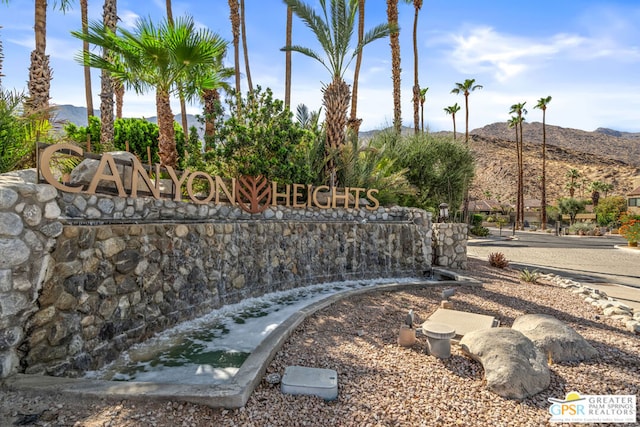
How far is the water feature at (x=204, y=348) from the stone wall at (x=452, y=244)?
6767 mm

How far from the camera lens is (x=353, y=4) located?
1395 centimetres

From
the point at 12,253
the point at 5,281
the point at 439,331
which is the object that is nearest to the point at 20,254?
the point at 12,253

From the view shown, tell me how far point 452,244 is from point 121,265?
10.8 metres

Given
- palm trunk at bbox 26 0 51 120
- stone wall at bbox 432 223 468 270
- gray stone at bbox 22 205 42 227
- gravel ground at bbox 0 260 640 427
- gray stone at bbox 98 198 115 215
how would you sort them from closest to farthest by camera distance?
gravel ground at bbox 0 260 640 427, gray stone at bbox 22 205 42 227, gray stone at bbox 98 198 115 215, palm trunk at bbox 26 0 51 120, stone wall at bbox 432 223 468 270

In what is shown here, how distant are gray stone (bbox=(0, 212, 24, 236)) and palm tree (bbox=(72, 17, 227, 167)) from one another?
6.65 metres

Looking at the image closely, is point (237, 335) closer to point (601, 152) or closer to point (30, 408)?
point (30, 408)

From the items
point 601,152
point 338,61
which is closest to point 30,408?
point 338,61

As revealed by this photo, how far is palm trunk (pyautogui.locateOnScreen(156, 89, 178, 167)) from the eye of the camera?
34.8 ft

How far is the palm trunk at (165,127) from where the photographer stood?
1062 centimetres

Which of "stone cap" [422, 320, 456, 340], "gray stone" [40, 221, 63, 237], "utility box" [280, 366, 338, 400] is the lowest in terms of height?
"utility box" [280, 366, 338, 400]

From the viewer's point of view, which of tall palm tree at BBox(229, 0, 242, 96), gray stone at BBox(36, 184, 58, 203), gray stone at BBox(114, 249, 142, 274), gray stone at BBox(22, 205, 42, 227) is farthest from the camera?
tall palm tree at BBox(229, 0, 242, 96)


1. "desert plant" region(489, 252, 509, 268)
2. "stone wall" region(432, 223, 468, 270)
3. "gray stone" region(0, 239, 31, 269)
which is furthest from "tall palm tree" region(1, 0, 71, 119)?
"desert plant" region(489, 252, 509, 268)

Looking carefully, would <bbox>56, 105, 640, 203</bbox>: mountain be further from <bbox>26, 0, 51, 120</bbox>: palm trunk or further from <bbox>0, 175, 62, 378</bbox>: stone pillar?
<bbox>0, 175, 62, 378</bbox>: stone pillar

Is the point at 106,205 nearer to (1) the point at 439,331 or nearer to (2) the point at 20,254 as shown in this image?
(2) the point at 20,254
